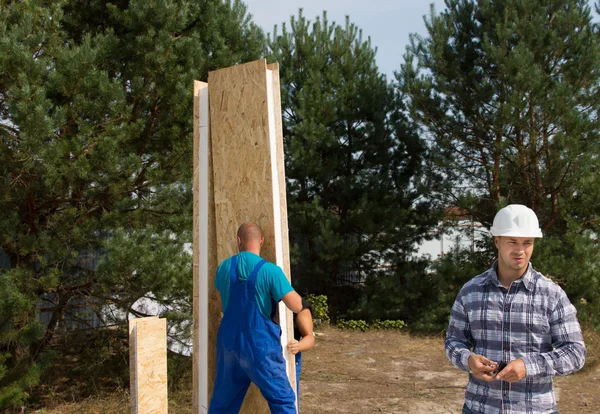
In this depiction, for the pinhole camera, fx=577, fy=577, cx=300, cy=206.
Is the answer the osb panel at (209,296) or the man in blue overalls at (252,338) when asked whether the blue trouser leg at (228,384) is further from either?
the osb panel at (209,296)

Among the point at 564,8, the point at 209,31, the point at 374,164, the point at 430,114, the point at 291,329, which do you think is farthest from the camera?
the point at 374,164

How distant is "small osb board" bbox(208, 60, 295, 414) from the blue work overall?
584 millimetres

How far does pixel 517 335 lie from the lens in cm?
265

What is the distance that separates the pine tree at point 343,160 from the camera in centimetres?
1216

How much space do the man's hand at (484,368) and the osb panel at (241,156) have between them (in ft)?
7.51

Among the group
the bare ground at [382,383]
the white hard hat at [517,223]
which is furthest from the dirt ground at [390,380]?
the white hard hat at [517,223]

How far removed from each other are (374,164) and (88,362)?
24.5ft

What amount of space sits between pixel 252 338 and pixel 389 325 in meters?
8.67

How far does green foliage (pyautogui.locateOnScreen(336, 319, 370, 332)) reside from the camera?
12148 millimetres

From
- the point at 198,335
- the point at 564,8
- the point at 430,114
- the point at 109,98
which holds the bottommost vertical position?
the point at 198,335

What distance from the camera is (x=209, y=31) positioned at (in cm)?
762

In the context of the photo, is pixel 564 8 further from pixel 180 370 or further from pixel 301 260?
pixel 180 370

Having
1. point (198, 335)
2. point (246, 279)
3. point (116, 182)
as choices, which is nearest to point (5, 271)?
point (116, 182)

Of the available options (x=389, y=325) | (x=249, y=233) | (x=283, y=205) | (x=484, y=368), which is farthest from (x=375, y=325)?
(x=484, y=368)
